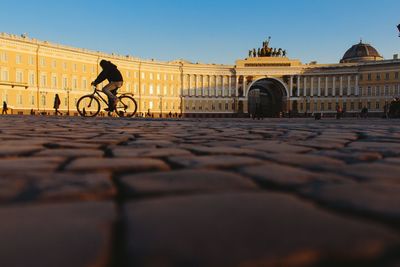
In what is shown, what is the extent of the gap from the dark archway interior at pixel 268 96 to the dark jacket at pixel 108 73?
76405 millimetres

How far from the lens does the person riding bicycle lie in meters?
13.1

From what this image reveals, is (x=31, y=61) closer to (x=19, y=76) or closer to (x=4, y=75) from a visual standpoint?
(x=19, y=76)

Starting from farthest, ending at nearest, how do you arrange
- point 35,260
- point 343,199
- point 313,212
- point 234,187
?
point 234,187 → point 343,199 → point 313,212 → point 35,260

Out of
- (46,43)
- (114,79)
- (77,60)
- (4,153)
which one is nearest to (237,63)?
(77,60)

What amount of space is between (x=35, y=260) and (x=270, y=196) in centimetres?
78

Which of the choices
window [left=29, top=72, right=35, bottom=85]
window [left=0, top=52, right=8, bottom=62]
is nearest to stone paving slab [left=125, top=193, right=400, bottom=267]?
window [left=0, top=52, right=8, bottom=62]

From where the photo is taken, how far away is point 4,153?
2.76 meters

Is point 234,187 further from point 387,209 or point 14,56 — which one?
point 14,56

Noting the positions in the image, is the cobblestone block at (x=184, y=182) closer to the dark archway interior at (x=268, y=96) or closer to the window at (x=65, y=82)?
the window at (x=65, y=82)

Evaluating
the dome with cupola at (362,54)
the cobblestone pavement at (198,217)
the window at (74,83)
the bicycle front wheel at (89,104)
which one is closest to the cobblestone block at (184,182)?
the cobblestone pavement at (198,217)

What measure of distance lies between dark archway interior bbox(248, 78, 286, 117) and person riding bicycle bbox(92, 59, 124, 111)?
76.3m

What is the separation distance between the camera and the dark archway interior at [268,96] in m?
89.4

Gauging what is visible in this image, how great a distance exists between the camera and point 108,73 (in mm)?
13320

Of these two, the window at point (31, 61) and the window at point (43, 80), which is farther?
the window at point (43, 80)
